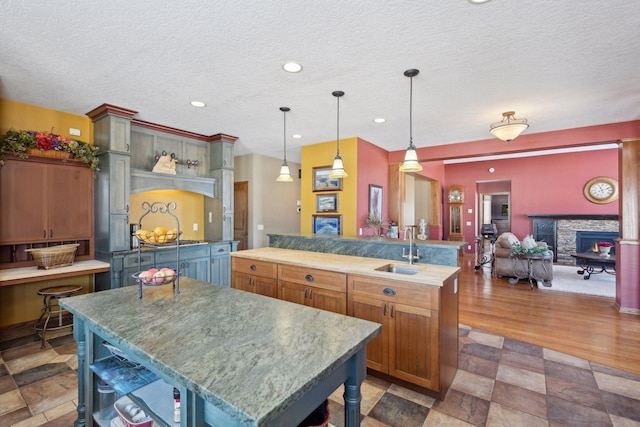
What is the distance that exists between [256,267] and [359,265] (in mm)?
1211

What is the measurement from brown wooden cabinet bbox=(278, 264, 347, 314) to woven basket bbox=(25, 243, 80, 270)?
247 cm

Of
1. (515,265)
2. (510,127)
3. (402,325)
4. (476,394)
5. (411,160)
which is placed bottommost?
(476,394)

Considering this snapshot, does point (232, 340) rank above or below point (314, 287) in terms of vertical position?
above

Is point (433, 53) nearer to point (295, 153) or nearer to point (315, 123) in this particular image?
point (315, 123)

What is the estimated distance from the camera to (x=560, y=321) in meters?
3.79

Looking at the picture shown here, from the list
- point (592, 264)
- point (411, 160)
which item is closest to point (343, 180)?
point (411, 160)

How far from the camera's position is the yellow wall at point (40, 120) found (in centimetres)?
343

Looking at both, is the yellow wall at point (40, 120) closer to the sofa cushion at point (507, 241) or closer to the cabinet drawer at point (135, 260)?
the cabinet drawer at point (135, 260)

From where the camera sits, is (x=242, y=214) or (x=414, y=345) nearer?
(x=414, y=345)

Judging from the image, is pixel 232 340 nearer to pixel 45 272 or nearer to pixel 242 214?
pixel 45 272

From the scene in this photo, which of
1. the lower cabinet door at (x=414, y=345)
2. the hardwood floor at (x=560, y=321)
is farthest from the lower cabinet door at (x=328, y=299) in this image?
the hardwood floor at (x=560, y=321)

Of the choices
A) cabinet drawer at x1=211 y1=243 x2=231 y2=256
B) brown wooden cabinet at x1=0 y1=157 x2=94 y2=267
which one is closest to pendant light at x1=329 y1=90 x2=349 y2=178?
cabinet drawer at x1=211 y1=243 x2=231 y2=256

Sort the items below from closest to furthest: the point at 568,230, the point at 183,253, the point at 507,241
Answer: the point at 183,253
the point at 507,241
the point at 568,230

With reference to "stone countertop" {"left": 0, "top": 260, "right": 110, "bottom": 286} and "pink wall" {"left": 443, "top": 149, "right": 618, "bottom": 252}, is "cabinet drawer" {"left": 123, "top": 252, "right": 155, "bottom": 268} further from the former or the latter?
"pink wall" {"left": 443, "top": 149, "right": 618, "bottom": 252}
